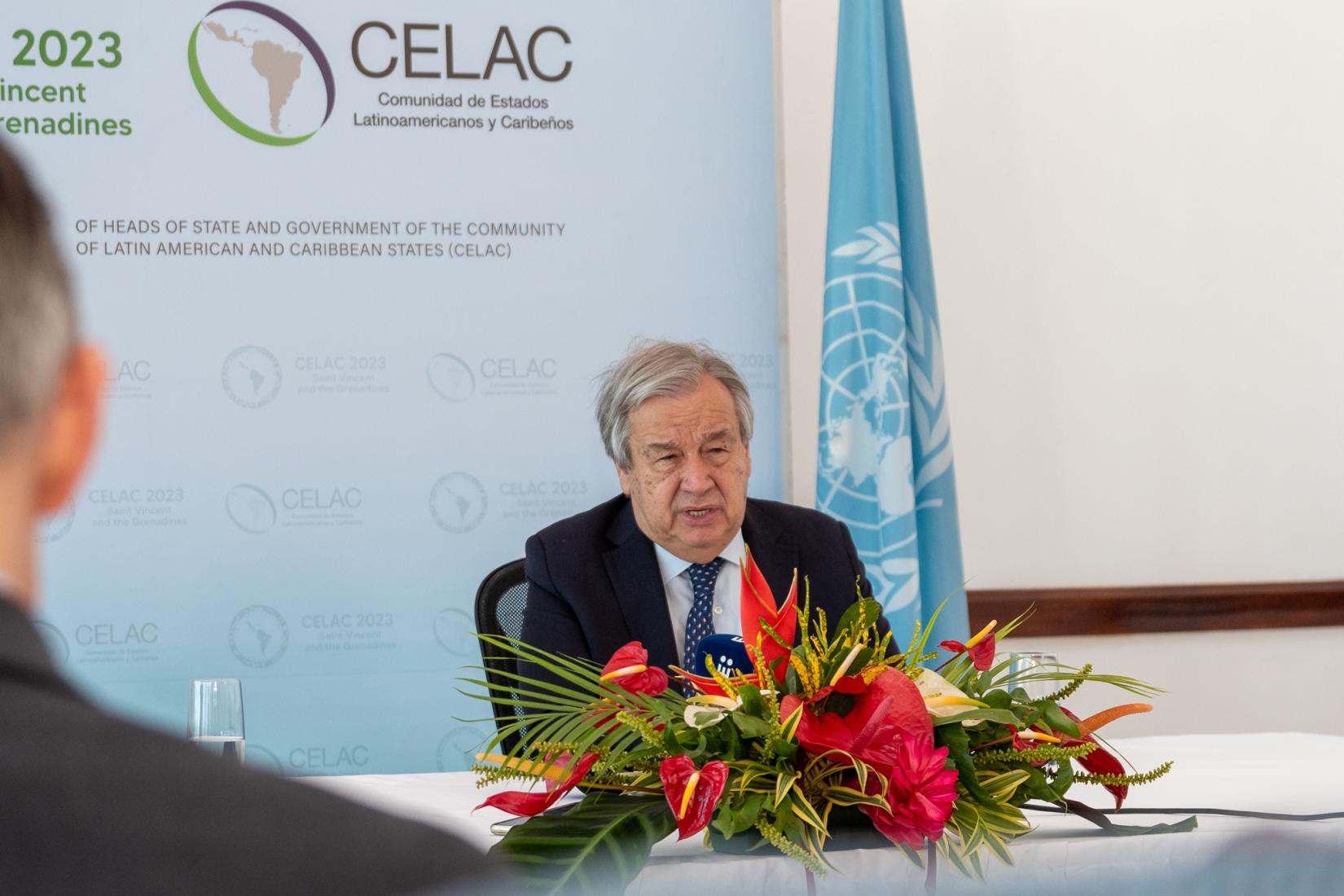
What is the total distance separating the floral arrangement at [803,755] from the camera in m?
1.24

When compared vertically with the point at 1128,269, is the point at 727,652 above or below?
below

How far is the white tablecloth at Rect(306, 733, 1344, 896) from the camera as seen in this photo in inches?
51.0

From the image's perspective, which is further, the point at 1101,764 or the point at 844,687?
the point at 1101,764

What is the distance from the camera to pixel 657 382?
8.47 feet

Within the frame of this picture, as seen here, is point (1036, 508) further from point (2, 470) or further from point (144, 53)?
point (2, 470)

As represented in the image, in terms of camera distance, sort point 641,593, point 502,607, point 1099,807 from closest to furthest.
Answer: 1. point 1099,807
2. point 641,593
3. point 502,607

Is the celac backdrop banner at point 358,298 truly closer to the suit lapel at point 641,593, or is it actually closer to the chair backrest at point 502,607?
the chair backrest at point 502,607

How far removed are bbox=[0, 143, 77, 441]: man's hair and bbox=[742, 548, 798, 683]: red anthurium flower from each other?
0.95m

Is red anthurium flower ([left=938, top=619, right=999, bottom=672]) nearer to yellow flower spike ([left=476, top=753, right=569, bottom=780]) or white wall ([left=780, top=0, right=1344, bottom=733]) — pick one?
yellow flower spike ([left=476, top=753, right=569, bottom=780])

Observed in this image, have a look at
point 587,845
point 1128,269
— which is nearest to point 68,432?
point 587,845

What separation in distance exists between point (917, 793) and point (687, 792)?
0.67 feet

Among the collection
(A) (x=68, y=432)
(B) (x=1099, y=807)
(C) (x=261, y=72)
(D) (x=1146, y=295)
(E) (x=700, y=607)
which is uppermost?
(C) (x=261, y=72)

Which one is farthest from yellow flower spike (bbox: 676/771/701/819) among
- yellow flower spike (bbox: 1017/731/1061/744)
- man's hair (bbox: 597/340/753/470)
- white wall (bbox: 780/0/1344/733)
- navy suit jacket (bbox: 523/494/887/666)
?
white wall (bbox: 780/0/1344/733)

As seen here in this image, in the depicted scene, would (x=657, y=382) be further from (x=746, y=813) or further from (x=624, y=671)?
(x=746, y=813)
